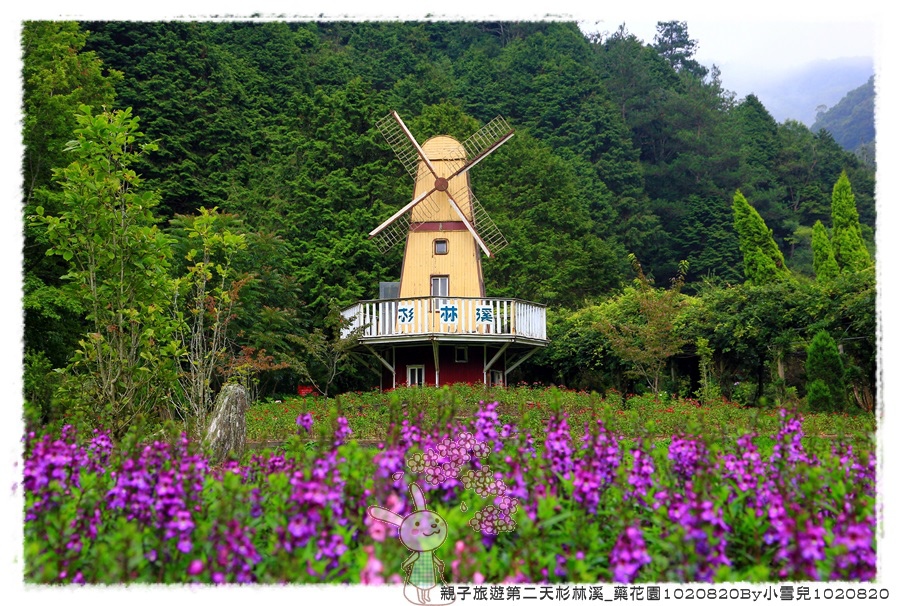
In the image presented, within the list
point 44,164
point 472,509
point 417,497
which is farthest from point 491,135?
point 417,497

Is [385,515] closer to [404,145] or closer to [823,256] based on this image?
[404,145]

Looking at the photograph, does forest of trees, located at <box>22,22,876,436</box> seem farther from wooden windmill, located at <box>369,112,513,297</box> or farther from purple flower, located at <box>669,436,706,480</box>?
purple flower, located at <box>669,436,706,480</box>

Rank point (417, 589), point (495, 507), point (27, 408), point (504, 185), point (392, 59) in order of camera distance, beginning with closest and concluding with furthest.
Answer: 1. point (417, 589)
2. point (495, 507)
3. point (27, 408)
4. point (504, 185)
5. point (392, 59)

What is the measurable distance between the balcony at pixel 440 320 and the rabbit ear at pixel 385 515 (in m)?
15.0

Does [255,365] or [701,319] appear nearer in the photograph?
[255,365]

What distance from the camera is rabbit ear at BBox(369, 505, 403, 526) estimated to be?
12.5ft

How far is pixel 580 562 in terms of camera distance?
12.4ft

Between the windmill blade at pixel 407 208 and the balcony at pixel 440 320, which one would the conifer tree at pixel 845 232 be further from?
the windmill blade at pixel 407 208

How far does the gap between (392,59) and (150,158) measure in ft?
49.2

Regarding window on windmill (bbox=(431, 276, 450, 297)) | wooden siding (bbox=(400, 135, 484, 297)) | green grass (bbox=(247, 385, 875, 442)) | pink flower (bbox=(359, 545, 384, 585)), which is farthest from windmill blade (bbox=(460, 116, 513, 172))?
pink flower (bbox=(359, 545, 384, 585))

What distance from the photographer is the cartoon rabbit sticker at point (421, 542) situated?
3.54 meters

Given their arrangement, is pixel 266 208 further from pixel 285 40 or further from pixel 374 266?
pixel 285 40

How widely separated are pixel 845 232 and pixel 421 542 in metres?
29.0

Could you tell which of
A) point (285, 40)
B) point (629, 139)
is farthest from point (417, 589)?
point (629, 139)
